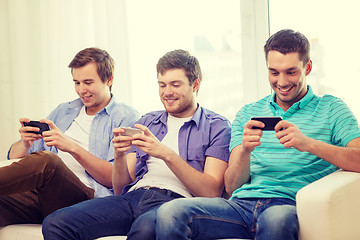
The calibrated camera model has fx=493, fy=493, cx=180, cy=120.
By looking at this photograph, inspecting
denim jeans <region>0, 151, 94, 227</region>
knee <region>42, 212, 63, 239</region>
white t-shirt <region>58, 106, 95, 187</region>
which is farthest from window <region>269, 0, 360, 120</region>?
knee <region>42, 212, 63, 239</region>

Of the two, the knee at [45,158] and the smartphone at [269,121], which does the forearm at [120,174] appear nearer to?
the knee at [45,158]

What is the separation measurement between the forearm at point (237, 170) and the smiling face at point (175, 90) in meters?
0.36

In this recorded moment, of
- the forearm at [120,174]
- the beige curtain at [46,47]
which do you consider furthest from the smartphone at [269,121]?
the beige curtain at [46,47]

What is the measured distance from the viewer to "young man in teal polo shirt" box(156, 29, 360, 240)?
1828 millimetres

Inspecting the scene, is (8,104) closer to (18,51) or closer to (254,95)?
(18,51)

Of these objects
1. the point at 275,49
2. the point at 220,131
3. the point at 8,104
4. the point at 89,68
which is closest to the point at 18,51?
the point at 8,104

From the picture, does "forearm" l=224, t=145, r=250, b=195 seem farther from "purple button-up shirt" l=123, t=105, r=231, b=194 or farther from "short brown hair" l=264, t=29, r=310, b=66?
"short brown hair" l=264, t=29, r=310, b=66

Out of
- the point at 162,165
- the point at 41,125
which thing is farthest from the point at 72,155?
the point at 162,165

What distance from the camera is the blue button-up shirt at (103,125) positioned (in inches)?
102

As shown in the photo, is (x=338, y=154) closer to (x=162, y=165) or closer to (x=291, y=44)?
(x=291, y=44)

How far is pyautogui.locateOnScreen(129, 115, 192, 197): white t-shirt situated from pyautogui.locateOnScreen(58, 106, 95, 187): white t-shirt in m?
0.39

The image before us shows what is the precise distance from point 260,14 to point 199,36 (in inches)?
16.1

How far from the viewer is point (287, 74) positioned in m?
2.08

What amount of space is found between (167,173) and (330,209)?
0.85m
